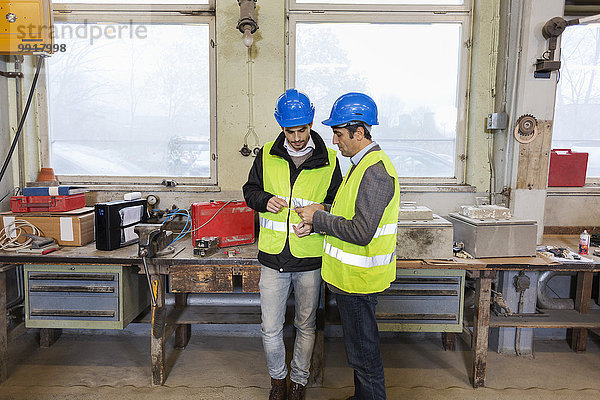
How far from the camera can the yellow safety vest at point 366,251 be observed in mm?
1712

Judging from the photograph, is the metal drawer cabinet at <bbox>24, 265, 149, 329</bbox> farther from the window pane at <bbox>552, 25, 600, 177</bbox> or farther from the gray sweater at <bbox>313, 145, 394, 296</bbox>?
the window pane at <bbox>552, 25, 600, 177</bbox>

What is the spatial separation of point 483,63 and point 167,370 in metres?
3.15

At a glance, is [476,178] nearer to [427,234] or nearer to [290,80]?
[427,234]

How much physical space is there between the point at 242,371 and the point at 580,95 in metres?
3.29

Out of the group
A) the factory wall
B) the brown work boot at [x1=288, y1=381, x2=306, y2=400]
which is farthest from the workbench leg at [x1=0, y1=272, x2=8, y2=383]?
the brown work boot at [x1=288, y1=381, x2=306, y2=400]

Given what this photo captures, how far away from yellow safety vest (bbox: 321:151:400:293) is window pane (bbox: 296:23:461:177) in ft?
4.69

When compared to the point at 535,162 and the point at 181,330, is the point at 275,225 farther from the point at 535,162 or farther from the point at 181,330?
the point at 535,162

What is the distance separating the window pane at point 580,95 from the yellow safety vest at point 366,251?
2239 millimetres

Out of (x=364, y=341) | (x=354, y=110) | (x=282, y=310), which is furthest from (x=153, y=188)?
(x=364, y=341)

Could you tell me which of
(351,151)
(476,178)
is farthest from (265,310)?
(476,178)

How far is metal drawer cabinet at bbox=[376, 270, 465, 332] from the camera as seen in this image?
7.94ft

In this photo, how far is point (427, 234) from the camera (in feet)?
7.79

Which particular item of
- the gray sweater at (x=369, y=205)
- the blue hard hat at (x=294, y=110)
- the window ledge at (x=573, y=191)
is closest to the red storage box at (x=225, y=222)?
the blue hard hat at (x=294, y=110)

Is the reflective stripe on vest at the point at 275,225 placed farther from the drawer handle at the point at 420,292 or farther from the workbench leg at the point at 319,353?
the drawer handle at the point at 420,292
